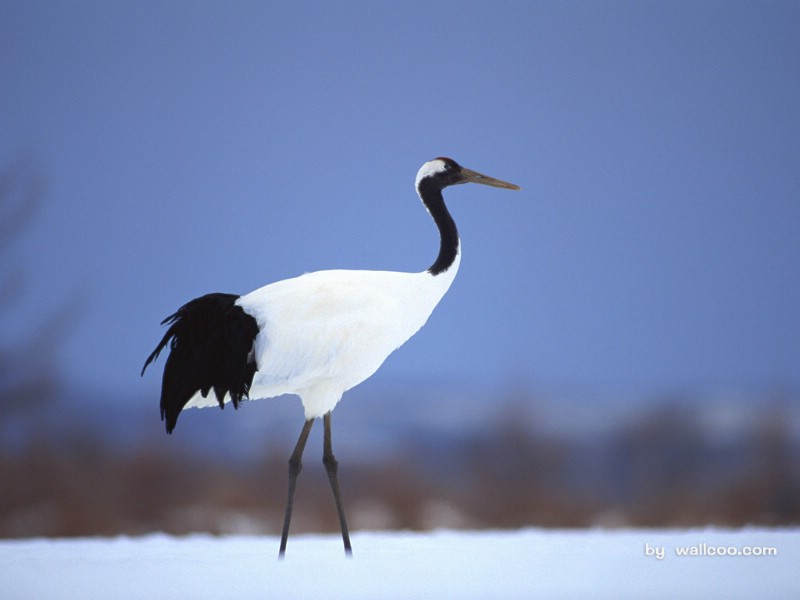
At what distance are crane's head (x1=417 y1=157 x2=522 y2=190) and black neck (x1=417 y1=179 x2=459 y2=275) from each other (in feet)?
0.06

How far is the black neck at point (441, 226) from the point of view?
4.57 metres

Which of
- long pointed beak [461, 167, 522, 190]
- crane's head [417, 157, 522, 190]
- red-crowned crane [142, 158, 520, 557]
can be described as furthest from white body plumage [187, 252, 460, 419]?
long pointed beak [461, 167, 522, 190]

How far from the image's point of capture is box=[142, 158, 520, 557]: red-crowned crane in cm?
433

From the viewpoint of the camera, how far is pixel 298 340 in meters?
4.34

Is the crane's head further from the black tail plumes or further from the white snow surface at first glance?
the white snow surface

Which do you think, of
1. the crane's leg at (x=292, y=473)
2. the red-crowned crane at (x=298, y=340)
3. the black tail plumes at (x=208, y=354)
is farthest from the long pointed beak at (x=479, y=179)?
the crane's leg at (x=292, y=473)

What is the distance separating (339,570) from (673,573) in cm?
133

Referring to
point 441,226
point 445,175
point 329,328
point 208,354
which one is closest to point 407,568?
point 329,328

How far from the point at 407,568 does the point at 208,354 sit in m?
1.23

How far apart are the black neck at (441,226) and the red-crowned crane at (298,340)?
0.04 m

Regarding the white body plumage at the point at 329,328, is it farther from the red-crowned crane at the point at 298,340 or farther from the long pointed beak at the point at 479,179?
the long pointed beak at the point at 479,179

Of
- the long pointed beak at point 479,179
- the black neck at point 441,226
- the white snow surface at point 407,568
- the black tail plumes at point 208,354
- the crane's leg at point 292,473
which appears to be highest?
the long pointed beak at point 479,179

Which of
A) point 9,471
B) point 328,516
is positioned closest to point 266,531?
point 328,516

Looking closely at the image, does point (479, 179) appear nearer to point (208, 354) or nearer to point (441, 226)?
point (441, 226)
